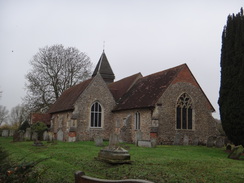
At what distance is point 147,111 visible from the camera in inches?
910

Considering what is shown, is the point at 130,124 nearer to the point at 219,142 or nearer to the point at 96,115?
the point at 96,115

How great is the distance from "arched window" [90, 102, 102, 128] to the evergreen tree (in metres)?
13.2

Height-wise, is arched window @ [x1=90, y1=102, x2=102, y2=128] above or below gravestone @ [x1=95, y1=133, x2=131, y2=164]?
above

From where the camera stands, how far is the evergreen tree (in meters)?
15.9

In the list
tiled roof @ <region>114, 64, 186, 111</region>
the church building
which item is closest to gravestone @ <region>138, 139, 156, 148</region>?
the church building

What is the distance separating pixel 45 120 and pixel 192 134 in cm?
1925

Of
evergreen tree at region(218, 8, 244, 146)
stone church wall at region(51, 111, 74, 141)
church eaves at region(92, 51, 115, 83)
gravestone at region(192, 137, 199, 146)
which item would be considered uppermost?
church eaves at region(92, 51, 115, 83)

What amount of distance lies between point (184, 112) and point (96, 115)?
8.94m

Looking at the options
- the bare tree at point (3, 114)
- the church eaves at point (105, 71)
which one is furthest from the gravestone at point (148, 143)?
the bare tree at point (3, 114)

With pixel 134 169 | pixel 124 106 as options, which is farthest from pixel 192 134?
pixel 134 169

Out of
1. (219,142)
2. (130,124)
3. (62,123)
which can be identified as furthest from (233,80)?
(62,123)

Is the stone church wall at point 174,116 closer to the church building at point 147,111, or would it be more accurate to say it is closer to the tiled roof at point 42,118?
the church building at point 147,111

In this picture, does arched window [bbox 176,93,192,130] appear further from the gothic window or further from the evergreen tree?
the evergreen tree

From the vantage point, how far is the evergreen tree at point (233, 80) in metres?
15.9
